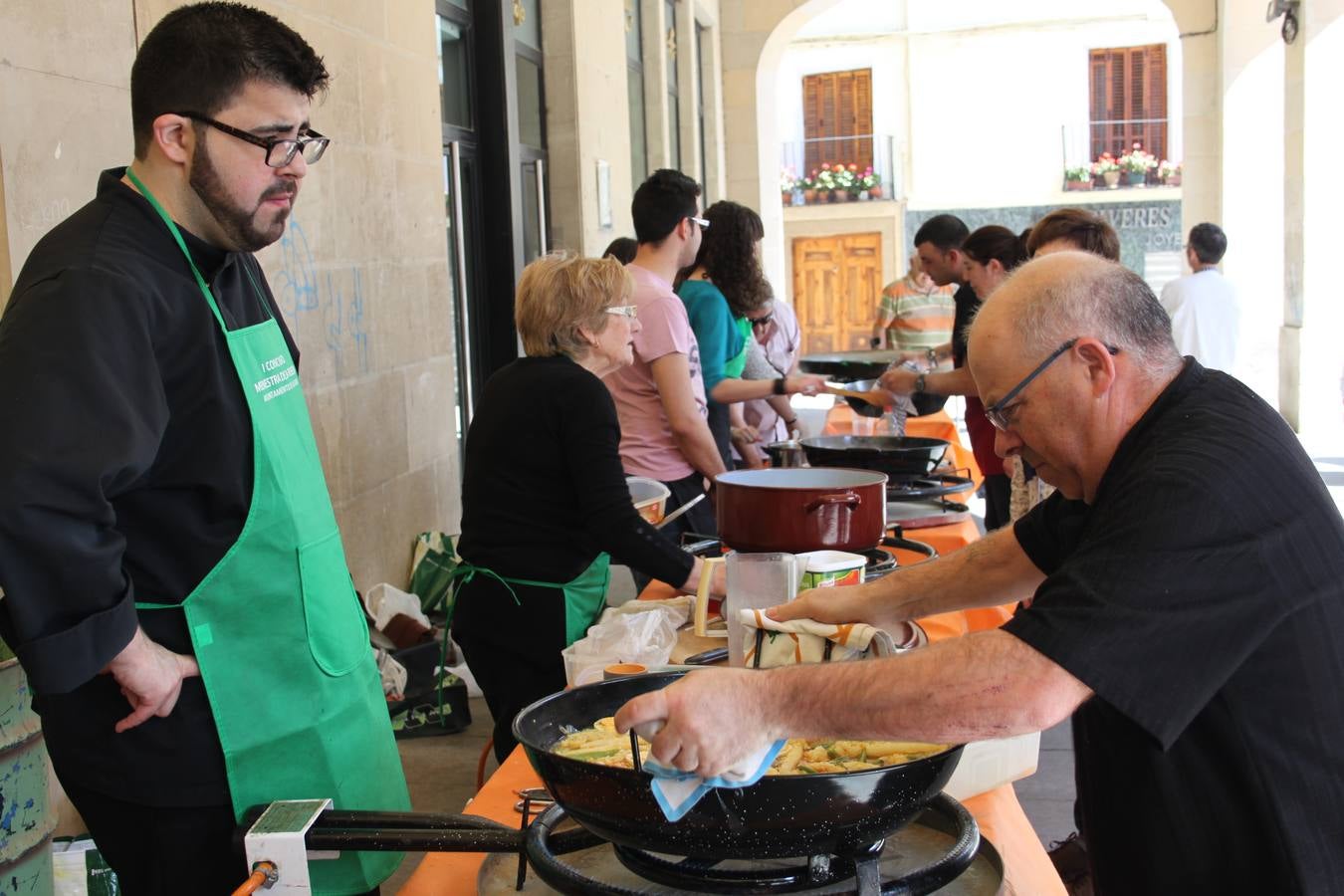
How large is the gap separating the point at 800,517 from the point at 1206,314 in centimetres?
645

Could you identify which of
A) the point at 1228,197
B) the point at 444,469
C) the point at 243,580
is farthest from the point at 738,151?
the point at 243,580

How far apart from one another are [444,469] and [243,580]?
399cm

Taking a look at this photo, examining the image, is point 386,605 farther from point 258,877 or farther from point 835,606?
point 258,877

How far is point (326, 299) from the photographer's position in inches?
176

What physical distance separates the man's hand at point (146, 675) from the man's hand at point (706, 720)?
0.70 metres

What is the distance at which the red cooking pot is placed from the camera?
2.57 metres

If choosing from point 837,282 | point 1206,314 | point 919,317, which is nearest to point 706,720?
point 919,317

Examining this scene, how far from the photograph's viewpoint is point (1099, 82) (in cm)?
2559

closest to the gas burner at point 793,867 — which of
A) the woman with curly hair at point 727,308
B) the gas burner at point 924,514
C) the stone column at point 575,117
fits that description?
the gas burner at point 924,514

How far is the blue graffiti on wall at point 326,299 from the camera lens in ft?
13.7

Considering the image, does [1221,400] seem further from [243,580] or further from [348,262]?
[348,262]

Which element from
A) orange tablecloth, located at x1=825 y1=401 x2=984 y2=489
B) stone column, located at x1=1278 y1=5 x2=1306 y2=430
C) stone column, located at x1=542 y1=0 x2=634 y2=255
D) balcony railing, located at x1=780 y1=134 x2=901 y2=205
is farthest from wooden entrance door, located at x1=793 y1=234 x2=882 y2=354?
orange tablecloth, located at x1=825 y1=401 x2=984 y2=489

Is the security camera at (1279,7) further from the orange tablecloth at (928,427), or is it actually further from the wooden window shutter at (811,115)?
the wooden window shutter at (811,115)

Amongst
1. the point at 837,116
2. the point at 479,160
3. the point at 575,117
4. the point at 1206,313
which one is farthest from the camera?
the point at 837,116
